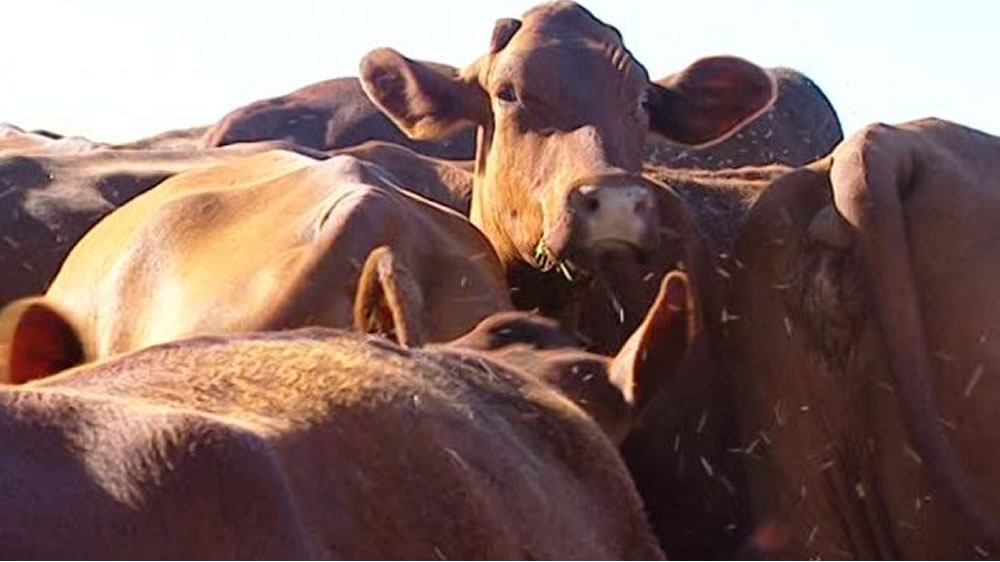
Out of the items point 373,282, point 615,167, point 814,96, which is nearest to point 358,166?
point 615,167

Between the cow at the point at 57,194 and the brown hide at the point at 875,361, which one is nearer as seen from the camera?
the brown hide at the point at 875,361

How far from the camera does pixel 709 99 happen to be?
27.3ft

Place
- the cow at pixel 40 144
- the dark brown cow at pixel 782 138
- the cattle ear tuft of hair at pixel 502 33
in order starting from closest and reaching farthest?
the cattle ear tuft of hair at pixel 502 33
the cow at pixel 40 144
the dark brown cow at pixel 782 138

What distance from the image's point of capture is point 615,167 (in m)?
7.20

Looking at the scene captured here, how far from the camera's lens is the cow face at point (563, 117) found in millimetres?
6930

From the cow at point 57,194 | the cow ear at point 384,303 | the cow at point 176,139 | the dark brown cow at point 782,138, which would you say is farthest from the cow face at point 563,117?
the cow at point 176,139

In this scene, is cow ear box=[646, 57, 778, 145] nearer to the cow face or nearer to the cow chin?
the cow face

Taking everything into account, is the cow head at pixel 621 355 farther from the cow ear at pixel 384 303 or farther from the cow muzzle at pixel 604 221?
the cow muzzle at pixel 604 221

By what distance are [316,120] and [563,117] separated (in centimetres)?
938

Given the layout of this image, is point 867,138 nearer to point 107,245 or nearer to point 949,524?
point 949,524

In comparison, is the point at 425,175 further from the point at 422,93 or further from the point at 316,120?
the point at 316,120

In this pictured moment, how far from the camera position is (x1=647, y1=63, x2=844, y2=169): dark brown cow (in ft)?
38.1

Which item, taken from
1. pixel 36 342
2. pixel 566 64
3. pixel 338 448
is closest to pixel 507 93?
pixel 566 64

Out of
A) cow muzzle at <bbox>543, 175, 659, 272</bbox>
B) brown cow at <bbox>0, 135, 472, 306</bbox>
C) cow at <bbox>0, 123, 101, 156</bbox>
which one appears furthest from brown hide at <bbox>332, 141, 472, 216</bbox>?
cow at <bbox>0, 123, 101, 156</bbox>
